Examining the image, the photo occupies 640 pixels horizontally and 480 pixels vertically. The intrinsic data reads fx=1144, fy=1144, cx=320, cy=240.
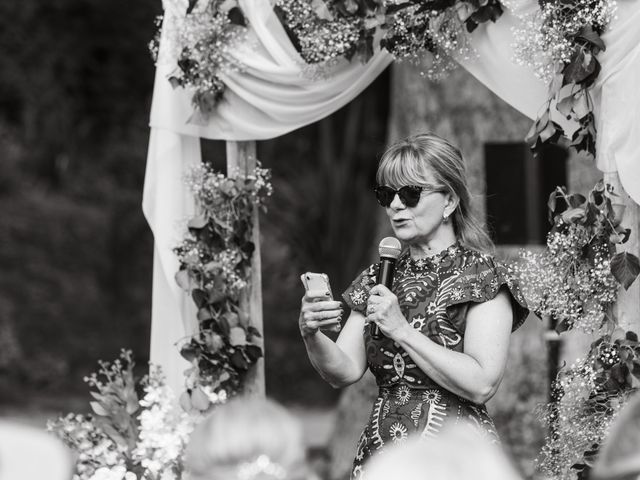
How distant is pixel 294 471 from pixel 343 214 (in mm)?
8953

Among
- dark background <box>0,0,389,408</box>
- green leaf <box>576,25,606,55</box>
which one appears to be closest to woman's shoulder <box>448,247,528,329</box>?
green leaf <box>576,25,606,55</box>

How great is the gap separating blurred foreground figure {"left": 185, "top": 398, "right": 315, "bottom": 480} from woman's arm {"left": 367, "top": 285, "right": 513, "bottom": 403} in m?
1.47

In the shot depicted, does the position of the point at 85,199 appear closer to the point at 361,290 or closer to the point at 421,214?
the point at 361,290

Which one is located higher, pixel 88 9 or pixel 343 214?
pixel 88 9

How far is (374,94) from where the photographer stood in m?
13.0

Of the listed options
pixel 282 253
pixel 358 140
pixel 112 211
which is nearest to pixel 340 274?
pixel 358 140

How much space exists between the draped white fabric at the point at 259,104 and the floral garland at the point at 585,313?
0.23 meters

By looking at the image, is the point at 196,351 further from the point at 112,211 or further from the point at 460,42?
the point at 112,211

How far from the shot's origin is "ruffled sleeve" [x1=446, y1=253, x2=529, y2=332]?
368 centimetres

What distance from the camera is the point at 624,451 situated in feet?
5.76

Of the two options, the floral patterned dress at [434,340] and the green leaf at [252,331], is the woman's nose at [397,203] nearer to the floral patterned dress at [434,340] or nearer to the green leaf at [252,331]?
the floral patterned dress at [434,340]

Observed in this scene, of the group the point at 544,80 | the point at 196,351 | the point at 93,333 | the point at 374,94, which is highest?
the point at 374,94

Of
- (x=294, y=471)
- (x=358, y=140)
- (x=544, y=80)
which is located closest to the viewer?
(x=294, y=471)

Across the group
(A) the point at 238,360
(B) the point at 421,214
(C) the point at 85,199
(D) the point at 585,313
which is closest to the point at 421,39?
(B) the point at 421,214
